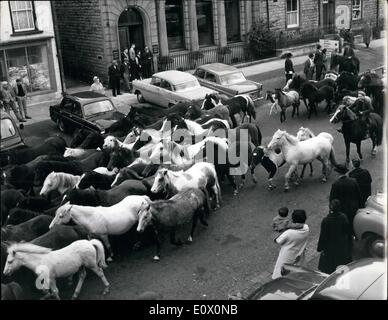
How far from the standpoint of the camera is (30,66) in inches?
981

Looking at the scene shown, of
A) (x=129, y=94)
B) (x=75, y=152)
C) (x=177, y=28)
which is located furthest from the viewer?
(x=177, y=28)

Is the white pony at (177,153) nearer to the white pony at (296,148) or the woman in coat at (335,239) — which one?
the white pony at (296,148)

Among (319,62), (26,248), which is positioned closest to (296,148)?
(26,248)

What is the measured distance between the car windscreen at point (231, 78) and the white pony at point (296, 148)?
379 inches

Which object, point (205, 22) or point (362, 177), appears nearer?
point (362, 177)

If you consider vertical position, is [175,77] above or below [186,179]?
above

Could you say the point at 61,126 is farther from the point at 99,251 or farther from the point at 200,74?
the point at 99,251

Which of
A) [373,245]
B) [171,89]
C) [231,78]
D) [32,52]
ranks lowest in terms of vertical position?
[373,245]

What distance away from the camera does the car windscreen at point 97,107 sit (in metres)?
20.5

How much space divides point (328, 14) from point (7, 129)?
28452mm

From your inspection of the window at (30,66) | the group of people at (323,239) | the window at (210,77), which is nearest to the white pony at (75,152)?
the group of people at (323,239)

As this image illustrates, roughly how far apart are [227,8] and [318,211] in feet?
76.8

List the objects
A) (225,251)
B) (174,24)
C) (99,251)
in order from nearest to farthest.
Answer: (99,251)
(225,251)
(174,24)

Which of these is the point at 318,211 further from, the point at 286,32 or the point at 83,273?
the point at 286,32
